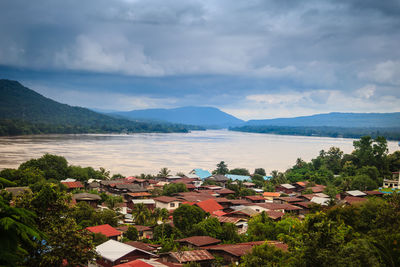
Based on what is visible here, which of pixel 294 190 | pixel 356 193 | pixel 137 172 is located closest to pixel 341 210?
pixel 356 193

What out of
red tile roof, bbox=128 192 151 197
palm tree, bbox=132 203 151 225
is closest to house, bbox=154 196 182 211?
red tile roof, bbox=128 192 151 197

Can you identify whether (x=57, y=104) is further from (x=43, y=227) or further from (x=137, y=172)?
(x=43, y=227)

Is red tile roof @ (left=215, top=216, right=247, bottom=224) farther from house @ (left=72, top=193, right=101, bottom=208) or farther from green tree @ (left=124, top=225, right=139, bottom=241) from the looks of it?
house @ (left=72, top=193, right=101, bottom=208)

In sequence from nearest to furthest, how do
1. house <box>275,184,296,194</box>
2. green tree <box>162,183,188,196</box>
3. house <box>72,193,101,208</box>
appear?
house <box>72,193,101,208</box>, green tree <box>162,183,188,196</box>, house <box>275,184,296,194</box>

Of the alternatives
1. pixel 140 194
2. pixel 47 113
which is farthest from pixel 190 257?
pixel 47 113

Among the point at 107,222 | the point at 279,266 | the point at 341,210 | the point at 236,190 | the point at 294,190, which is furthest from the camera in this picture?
the point at 294,190

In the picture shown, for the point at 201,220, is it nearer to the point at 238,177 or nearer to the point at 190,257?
the point at 190,257
